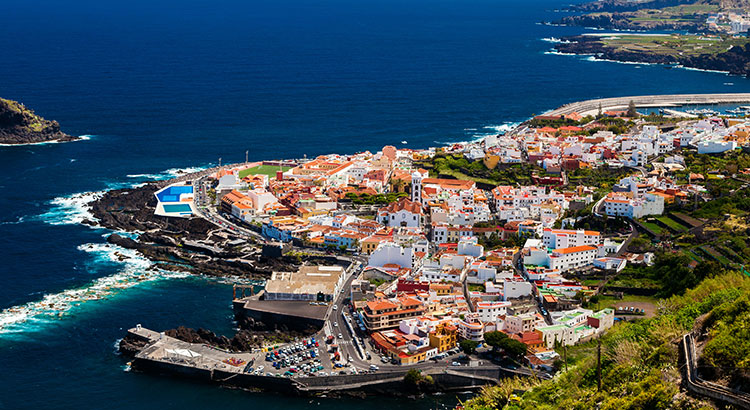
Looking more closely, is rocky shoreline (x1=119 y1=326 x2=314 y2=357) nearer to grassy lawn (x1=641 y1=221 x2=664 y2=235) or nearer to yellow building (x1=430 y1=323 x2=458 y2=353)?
yellow building (x1=430 y1=323 x2=458 y2=353)

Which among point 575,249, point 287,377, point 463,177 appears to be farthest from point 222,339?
point 463,177

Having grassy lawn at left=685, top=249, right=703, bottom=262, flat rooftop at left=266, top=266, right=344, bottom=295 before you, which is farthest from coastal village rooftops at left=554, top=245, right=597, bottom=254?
flat rooftop at left=266, top=266, right=344, bottom=295

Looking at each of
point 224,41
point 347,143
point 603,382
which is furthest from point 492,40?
A: point 603,382

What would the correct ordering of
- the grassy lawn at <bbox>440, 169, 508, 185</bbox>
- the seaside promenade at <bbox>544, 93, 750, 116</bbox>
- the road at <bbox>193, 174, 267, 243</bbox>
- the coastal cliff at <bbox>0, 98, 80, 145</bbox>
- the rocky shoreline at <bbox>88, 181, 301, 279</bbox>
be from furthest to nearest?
the seaside promenade at <bbox>544, 93, 750, 116</bbox>
the coastal cliff at <bbox>0, 98, 80, 145</bbox>
the grassy lawn at <bbox>440, 169, 508, 185</bbox>
the road at <bbox>193, 174, 267, 243</bbox>
the rocky shoreline at <bbox>88, 181, 301, 279</bbox>

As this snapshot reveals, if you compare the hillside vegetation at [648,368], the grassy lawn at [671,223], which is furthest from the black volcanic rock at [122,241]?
the grassy lawn at [671,223]

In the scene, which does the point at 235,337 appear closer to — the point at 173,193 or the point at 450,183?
the point at 173,193

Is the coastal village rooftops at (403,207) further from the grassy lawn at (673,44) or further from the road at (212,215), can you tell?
the grassy lawn at (673,44)
